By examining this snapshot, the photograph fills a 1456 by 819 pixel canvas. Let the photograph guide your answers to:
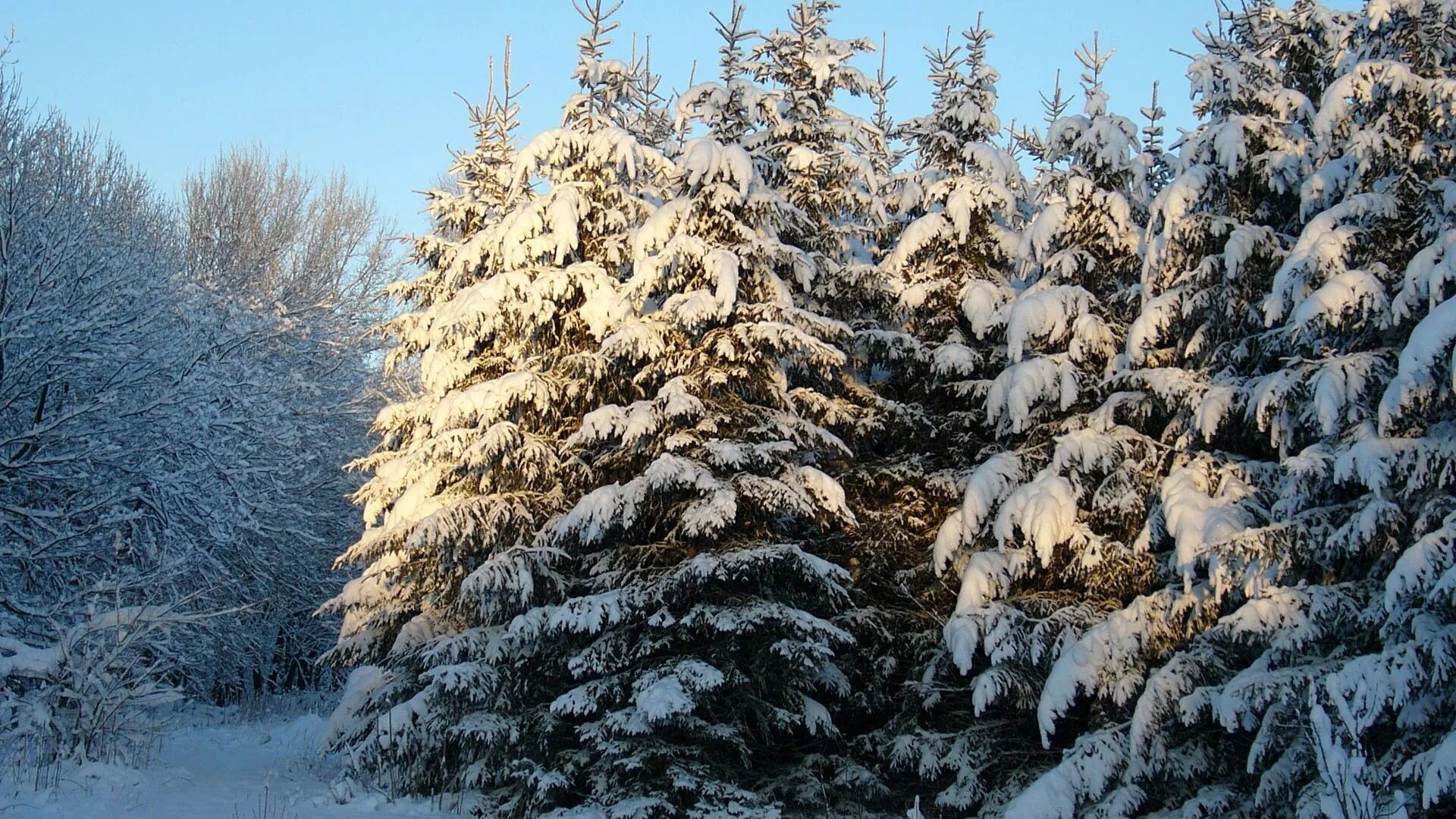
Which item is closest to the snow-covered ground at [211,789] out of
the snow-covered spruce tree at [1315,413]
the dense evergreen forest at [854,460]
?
the dense evergreen forest at [854,460]

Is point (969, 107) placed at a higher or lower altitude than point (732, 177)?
higher

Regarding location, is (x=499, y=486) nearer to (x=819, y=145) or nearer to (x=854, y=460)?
(x=854, y=460)

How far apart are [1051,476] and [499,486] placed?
665cm

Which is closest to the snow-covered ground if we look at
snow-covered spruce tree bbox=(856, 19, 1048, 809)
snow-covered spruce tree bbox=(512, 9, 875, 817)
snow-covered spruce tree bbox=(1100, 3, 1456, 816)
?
snow-covered spruce tree bbox=(512, 9, 875, 817)

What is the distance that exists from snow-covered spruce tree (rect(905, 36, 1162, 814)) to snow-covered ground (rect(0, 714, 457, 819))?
20.7 feet

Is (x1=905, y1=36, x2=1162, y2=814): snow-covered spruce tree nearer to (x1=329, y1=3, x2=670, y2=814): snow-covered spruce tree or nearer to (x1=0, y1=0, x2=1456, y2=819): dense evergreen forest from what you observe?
(x1=0, y1=0, x2=1456, y2=819): dense evergreen forest

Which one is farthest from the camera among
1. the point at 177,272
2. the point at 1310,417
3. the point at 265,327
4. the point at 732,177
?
the point at 265,327

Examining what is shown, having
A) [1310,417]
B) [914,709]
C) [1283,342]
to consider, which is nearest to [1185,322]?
[1283,342]

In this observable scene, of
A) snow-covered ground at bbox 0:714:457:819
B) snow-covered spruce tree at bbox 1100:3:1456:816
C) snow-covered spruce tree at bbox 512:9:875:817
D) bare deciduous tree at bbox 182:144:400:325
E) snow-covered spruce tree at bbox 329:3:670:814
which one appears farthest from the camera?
bare deciduous tree at bbox 182:144:400:325

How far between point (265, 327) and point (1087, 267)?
17918 millimetres

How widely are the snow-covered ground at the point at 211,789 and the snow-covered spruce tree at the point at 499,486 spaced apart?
0.88m

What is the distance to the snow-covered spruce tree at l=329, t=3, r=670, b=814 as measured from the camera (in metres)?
Answer: 12.3

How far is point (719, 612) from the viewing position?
37.7 feet

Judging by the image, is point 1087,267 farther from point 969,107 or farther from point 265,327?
point 265,327
